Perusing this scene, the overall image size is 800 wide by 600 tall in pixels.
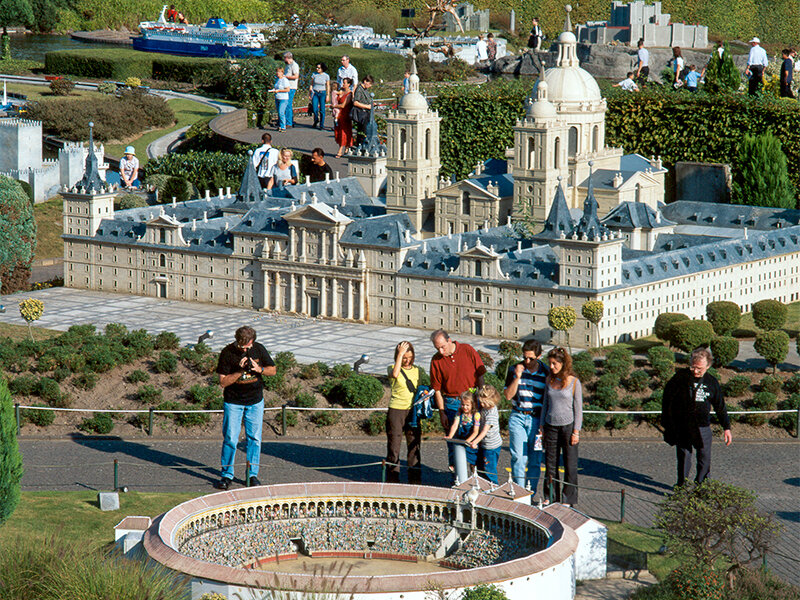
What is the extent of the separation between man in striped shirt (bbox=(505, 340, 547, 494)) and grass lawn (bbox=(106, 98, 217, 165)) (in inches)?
2500

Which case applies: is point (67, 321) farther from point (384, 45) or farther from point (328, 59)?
point (384, 45)

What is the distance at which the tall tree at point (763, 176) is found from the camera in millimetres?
66312

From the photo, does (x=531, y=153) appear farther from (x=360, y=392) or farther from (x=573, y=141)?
(x=360, y=392)

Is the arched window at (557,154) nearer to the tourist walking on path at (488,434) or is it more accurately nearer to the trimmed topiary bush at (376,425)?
the trimmed topiary bush at (376,425)

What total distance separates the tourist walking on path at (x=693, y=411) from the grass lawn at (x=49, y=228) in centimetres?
5172

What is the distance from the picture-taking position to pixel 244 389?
27.3 m

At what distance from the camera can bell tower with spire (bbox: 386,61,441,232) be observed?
60344 millimetres

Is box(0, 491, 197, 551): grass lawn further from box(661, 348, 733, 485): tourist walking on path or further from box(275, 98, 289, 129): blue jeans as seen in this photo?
box(275, 98, 289, 129): blue jeans

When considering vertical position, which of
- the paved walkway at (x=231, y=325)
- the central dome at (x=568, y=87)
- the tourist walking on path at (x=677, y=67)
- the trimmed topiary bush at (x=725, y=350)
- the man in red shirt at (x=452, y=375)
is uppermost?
the tourist walking on path at (x=677, y=67)

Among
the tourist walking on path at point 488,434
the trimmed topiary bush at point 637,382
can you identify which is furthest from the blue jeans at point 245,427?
the trimmed topiary bush at point 637,382

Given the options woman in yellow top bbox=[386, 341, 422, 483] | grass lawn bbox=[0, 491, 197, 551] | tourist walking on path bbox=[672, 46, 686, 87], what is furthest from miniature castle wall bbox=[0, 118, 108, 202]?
woman in yellow top bbox=[386, 341, 422, 483]

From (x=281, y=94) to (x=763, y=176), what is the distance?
24.5 metres

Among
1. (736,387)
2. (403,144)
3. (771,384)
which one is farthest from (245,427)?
(403,144)

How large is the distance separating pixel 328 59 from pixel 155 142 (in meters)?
16.2
